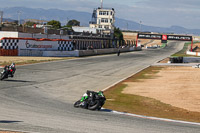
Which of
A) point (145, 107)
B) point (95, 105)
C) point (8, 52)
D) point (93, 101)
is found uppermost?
point (8, 52)

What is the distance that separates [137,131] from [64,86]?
40.1 feet

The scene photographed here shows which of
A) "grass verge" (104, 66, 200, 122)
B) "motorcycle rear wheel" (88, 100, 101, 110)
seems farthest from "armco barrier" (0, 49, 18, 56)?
"motorcycle rear wheel" (88, 100, 101, 110)

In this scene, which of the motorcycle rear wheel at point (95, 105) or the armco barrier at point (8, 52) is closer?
the motorcycle rear wheel at point (95, 105)

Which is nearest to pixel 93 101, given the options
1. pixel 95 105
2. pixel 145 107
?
pixel 95 105

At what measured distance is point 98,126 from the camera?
1009 centimetres

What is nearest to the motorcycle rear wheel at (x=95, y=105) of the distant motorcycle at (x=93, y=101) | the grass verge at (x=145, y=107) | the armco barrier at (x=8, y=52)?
the distant motorcycle at (x=93, y=101)

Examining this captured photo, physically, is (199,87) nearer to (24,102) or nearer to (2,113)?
(24,102)

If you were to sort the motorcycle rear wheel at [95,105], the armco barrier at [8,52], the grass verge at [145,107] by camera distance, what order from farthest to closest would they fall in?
1. the armco barrier at [8,52]
2. the grass verge at [145,107]
3. the motorcycle rear wheel at [95,105]

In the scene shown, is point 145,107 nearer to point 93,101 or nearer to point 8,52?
point 93,101

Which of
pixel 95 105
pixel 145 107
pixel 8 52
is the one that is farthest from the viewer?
pixel 8 52

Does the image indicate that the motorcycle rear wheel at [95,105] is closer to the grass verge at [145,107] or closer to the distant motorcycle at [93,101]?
the distant motorcycle at [93,101]

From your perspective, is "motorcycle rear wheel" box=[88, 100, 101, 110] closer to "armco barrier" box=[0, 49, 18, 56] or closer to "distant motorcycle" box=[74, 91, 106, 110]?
"distant motorcycle" box=[74, 91, 106, 110]

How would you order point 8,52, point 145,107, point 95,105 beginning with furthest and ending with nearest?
point 8,52 < point 145,107 < point 95,105

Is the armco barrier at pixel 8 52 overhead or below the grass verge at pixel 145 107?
overhead
